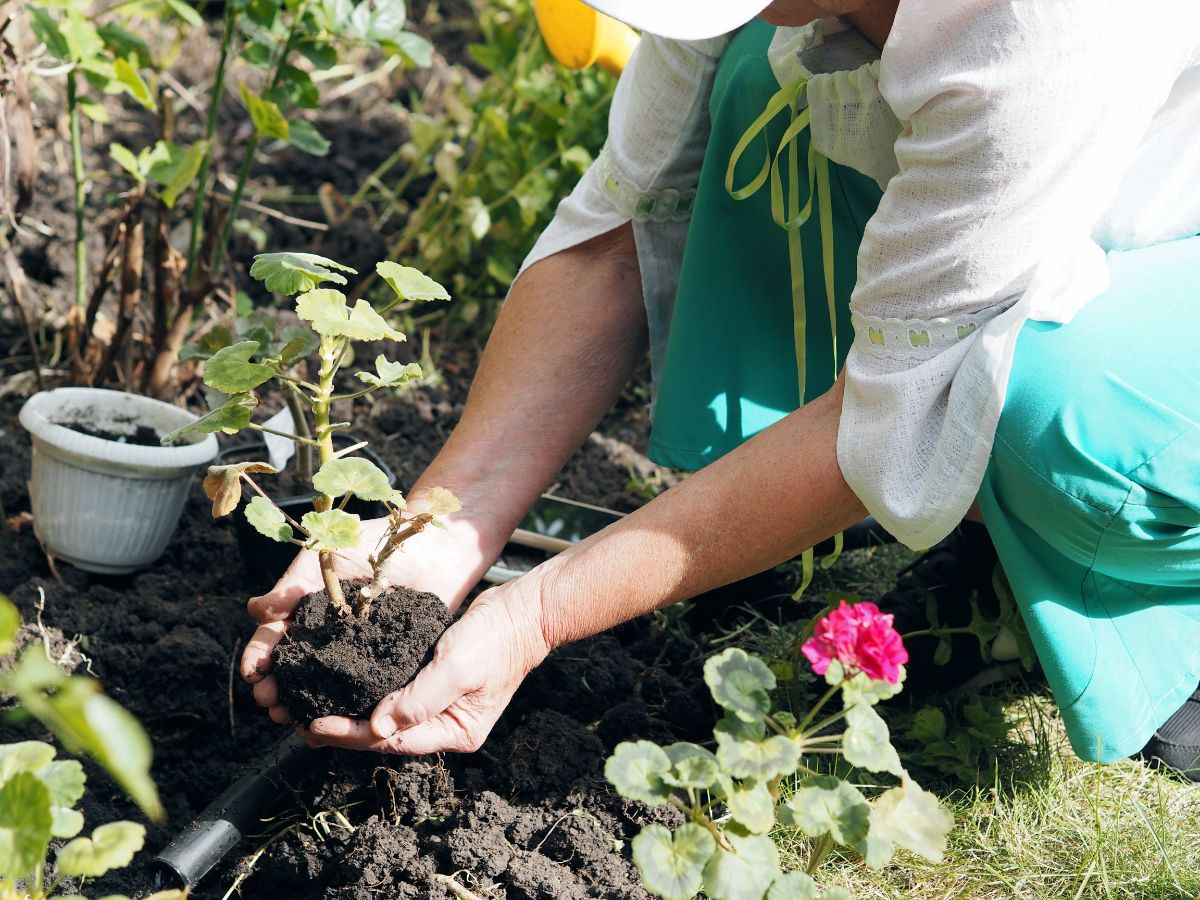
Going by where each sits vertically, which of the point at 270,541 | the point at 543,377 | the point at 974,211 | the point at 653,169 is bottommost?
the point at 270,541

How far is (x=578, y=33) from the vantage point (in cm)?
198

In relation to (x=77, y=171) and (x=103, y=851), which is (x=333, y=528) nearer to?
(x=103, y=851)

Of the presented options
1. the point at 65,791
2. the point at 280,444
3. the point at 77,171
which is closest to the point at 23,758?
the point at 65,791

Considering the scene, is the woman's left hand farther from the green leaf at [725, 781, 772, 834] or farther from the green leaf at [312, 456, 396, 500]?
the green leaf at [725, 781, 772, 834]

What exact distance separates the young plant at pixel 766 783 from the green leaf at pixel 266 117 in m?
1.21

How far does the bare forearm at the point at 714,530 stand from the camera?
135 cm

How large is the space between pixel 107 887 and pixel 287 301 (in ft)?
4.73

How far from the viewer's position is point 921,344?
51.1 inches

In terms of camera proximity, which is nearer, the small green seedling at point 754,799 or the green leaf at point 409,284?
the small green seedling at point 754,799

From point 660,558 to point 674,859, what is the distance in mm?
405

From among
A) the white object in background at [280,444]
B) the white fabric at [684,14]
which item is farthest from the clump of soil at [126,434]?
the white fabric at [684,14]

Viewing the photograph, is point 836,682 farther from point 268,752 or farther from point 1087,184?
point 268,752

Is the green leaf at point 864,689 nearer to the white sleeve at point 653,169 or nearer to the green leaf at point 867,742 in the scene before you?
the green leaf at point 867,742

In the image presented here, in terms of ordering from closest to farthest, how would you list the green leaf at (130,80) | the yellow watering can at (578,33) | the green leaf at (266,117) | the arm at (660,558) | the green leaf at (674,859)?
the green leaf at (674,859)
the arm at (660,558)
the green leaf at (130,80)
the green leaf at (266,117)
the yellow watering can at (578,33)
